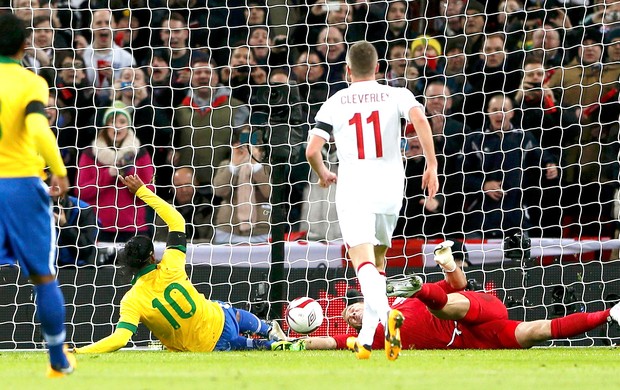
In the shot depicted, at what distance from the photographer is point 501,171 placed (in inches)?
428

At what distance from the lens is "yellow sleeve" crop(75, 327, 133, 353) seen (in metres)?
8.26

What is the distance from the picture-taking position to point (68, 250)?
10727 mm

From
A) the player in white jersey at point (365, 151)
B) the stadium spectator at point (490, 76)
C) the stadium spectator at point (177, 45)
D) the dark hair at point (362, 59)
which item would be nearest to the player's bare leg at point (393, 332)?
the player in white jersey at point (365, 151)

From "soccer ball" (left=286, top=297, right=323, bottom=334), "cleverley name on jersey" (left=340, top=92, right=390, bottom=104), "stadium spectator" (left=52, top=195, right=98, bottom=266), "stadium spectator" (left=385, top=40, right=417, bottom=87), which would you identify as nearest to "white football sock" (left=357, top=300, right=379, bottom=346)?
"cleverley name on jersey" (left=340, top=92, right=390, bottom=104)

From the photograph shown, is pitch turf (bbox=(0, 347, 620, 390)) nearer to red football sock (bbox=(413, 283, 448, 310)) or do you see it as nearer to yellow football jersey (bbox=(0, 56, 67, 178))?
red football sock (bbox=(413, 283, 448, 310))

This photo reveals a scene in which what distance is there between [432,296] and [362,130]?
5.71 ft

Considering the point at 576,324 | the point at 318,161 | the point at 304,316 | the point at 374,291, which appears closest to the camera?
the point at 374,291

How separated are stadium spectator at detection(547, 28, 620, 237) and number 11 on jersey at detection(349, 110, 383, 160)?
3898mm

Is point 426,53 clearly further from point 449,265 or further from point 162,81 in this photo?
point 449,265

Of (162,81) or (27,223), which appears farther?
(162,81)

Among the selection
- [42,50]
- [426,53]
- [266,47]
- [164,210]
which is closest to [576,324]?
[164,210]

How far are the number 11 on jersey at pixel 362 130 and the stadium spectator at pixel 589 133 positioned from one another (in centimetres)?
390

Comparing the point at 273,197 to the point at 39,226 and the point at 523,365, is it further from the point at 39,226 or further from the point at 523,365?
the point at 39,226

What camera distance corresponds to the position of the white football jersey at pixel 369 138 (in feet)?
23.9
